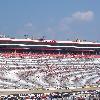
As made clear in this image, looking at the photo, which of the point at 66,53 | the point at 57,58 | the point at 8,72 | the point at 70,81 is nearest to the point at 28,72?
the point at 8,72

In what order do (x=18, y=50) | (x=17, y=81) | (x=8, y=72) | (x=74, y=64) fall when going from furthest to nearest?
1. (x=18, y=50)
2. (x=74, y=64)
3. (x=8, y=72)
4. (x=17, y=81)

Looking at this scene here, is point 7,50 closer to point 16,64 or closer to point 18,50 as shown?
point 18,50

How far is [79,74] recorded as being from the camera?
59.8 meters

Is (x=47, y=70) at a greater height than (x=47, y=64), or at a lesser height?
lesser

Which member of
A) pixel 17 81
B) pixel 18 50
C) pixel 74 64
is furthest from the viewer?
pixel 18 50

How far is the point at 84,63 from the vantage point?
6769 cm

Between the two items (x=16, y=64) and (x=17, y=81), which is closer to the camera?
(x=17, y=81)

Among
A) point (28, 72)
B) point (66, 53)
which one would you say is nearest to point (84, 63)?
point (66, 53)

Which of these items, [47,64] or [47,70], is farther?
[47,64]

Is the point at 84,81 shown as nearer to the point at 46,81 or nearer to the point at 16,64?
the point at 46,81

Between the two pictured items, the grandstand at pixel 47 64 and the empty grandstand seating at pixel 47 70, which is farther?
the grandstand at pixel 47 64

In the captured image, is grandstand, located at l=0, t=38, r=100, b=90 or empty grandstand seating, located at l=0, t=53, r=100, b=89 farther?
grandstand, located at l=0, t=38, r=100, b=90

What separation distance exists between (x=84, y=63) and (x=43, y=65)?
781 cm

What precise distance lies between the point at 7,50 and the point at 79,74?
1466 centimetres
